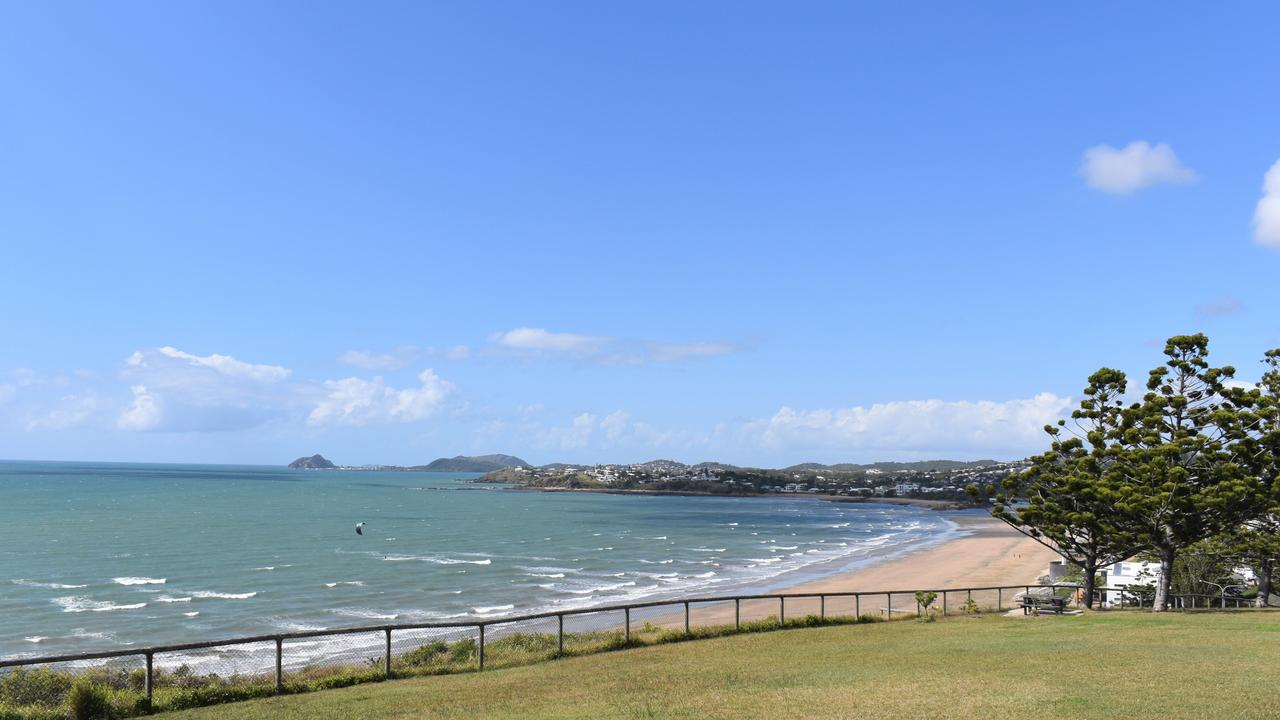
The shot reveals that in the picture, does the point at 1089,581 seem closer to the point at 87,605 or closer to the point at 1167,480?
the point at 1167,480

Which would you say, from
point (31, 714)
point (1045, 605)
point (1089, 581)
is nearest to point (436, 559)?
point (1045, 605)

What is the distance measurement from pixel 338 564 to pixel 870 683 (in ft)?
184

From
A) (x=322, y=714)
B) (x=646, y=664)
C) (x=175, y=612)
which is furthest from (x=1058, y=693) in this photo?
(x=175, y=612)

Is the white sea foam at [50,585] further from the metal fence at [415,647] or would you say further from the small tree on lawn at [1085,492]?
the small tree on lawn at [1085,492]

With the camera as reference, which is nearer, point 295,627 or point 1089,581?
point 1089,581

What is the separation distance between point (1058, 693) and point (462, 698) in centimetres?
950

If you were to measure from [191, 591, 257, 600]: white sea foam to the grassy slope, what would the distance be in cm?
3533

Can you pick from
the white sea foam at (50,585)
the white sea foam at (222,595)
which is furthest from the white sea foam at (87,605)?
the white sea foam at (50,585)

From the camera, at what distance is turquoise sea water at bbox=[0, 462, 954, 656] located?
41.5 metres

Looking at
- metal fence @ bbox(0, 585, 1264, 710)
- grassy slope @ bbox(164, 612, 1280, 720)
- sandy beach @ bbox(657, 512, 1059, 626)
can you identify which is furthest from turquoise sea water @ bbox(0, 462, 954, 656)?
grassy slope @ bbox(164, 612, 1280, 720)

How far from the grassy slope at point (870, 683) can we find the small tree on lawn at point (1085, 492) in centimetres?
1092

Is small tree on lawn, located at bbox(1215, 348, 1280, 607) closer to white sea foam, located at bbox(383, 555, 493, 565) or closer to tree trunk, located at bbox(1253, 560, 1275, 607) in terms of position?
tree trunk, located at bbox(1253, 560, 1275, 607)

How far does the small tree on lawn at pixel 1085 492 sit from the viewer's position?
32719 millimetres

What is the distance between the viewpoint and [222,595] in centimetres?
4841
